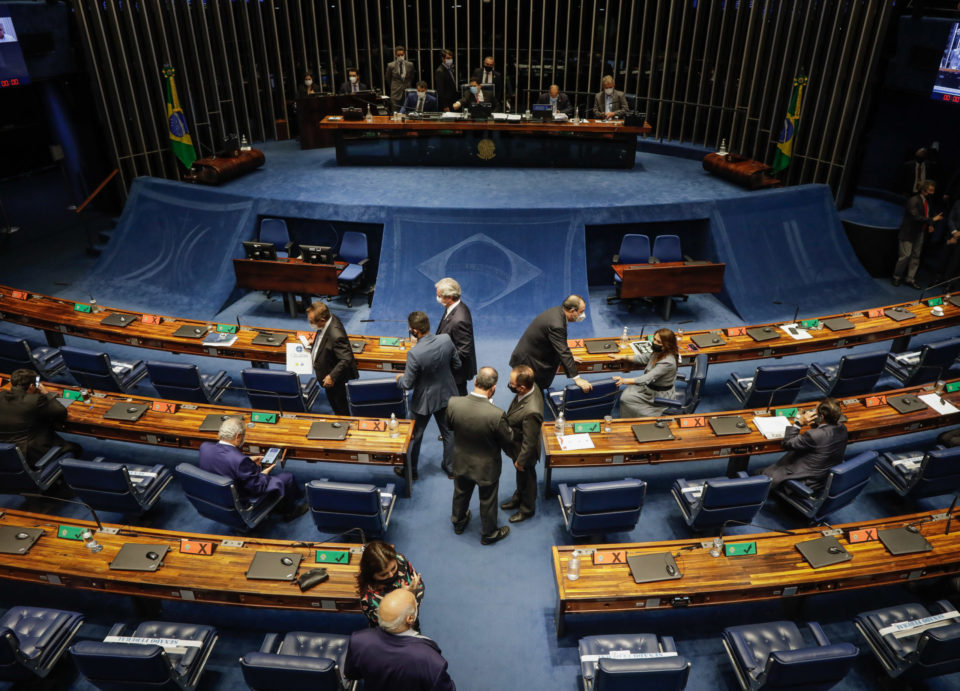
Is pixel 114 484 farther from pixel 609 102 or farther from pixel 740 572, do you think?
pixel 609 102

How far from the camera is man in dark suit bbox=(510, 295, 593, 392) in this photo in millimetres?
6086

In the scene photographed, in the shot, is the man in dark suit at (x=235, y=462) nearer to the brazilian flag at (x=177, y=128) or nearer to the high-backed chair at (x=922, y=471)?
the high-backed chair at (x=922, y=471)

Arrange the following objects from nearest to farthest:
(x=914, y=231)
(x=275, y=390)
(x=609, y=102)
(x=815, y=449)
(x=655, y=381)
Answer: (x=815, y=449), (x=655, y=381), (x=275, y=390), (x=914, y=231), (x=609, y=102)

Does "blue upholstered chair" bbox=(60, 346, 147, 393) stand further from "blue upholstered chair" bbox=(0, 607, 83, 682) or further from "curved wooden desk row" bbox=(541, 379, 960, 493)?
"curved wooden desk row" bbox=(541, 379, 960, 493)

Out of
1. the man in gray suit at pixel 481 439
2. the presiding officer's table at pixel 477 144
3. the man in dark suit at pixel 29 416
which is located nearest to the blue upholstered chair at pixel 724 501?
the man in gray suit at pixel 481 439

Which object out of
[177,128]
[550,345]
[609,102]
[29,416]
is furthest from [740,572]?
[177,128]

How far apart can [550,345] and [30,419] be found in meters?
4.67

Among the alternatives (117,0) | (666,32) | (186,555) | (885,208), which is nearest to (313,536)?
(186,555)

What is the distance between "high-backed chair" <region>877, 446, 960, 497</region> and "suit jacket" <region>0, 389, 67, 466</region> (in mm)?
7437

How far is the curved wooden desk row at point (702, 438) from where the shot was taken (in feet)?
18.2

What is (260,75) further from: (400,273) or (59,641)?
(59,641)

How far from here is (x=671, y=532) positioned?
18.5 ft

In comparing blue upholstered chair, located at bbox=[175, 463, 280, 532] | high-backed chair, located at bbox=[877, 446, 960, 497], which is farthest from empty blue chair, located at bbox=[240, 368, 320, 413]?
high-backed chair, located at bbox=[877, 446, 960, 497]

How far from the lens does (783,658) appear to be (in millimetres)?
3641
